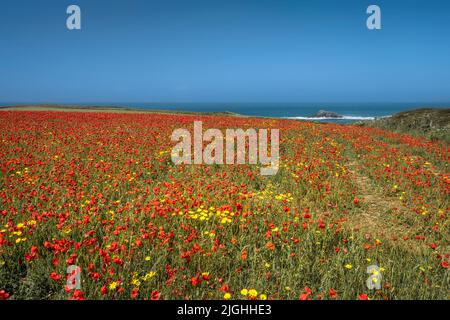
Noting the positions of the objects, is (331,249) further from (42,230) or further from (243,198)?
(42,230)

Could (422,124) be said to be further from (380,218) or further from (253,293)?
(253,293)

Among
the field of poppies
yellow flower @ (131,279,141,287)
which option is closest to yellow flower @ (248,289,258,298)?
the field of poppies

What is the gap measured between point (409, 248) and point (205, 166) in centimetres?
587

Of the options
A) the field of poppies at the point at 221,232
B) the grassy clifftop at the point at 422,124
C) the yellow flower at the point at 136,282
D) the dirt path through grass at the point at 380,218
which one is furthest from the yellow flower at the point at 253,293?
the grassy clifftop at the point at 422,124

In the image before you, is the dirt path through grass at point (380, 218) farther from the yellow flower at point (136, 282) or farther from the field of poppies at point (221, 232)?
the yellow flower at point (136, 282)

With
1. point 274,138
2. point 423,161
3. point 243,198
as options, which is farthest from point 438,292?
point 274,138

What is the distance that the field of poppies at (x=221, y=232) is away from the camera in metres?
4.01

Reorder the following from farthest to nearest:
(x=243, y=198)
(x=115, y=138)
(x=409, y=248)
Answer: (x=115, y=138), (x=243, y=198), (x=409, y=248)

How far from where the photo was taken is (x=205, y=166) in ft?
32.2

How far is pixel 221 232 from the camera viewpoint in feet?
17.7

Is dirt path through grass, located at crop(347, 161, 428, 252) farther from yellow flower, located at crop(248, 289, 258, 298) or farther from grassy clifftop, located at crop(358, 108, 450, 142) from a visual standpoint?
grassy clifftop, located at crop(358, 108, 450, 142)

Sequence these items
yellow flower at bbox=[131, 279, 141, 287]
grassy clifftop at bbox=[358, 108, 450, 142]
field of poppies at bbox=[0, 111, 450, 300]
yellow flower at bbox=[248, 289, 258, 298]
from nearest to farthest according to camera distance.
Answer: yellow flower at bbox=[248, 289, 258, 298] → yellow flower at bbox=[131, 279, 141, 287] → field of poppies at bbox=[0, 111, 450, 300] → grassy clifftop at bbox=[358, 108, 450, 142]

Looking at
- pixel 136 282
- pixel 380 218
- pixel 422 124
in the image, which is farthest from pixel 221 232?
pixel 422 124

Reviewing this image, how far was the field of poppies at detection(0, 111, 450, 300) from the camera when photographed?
4012 mm
